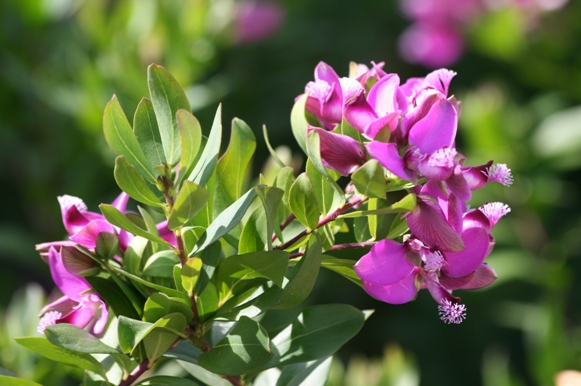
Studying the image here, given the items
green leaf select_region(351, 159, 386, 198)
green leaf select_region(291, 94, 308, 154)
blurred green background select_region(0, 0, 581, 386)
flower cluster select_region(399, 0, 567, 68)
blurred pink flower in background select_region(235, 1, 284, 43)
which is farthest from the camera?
flower cluster select_region(399, 0, 567, 68)

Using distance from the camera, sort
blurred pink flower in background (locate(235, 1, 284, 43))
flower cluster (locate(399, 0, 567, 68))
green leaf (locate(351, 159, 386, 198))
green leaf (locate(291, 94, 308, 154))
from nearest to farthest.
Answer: green leaf (locate(351, 159, 386, 198)), green leaf (locate(291, 94, 308, 154)), blurred pink flower in background (locate(235, 1, 284, 43)), flower cluster (locate(399, 0, 567, 68))

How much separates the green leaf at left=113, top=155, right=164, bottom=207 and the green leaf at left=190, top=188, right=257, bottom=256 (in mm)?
39

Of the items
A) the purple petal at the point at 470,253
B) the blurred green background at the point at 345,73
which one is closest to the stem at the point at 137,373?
the purple petal at the point at 470,253

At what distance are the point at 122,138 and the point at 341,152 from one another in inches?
5.8

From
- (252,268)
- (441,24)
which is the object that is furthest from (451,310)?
(441,24)

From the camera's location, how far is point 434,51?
231 centimetres

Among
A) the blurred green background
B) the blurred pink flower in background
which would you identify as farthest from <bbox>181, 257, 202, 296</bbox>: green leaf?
the blurred pink flower in background

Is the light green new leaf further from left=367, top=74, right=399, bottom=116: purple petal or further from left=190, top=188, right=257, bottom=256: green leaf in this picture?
left=367, top=74, right=399, bottom=116: purple petal

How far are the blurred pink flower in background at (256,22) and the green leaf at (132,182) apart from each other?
64.2 inches

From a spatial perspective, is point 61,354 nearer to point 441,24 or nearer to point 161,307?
point 161,307

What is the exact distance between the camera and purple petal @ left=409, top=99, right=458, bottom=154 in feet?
1.78

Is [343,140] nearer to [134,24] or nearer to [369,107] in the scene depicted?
[369,107]

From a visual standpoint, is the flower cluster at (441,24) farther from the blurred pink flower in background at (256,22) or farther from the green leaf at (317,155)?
the green leaf at (317,155)

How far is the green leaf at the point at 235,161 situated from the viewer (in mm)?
624
